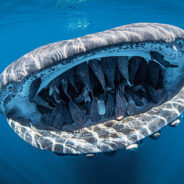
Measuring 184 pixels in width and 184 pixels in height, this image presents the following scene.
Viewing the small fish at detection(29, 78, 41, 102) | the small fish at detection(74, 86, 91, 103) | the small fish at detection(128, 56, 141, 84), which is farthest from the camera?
the small fish at detection(74, 86, 91, 103)

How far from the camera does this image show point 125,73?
1631 mm

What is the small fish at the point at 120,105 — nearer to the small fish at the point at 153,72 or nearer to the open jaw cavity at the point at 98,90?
the open jaw cavity at the point at 98,90

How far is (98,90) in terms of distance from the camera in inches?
80.8

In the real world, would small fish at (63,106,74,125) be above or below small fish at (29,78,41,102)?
below

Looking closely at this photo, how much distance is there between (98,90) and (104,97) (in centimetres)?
12

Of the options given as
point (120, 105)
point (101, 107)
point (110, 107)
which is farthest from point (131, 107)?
point (101, 107)

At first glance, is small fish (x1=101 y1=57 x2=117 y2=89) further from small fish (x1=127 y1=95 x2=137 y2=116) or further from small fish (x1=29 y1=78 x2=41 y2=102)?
small fish (x1=29 y1=78 x2=41 y2=102)

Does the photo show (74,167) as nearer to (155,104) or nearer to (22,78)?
(155,104)

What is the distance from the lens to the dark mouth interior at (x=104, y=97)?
1.81 metres

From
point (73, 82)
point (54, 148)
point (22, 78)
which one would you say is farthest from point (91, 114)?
point (22, 78)

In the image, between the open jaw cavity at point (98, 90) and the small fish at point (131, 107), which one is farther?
the small fish at point (131, 107)

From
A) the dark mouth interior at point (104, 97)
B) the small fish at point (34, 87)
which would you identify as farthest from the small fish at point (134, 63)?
the small fish at point (34, 87)

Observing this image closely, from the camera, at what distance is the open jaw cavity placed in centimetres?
125

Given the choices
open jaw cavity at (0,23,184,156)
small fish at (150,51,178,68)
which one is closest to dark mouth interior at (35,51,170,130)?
open jaw cavity at (0,23,184,156)
